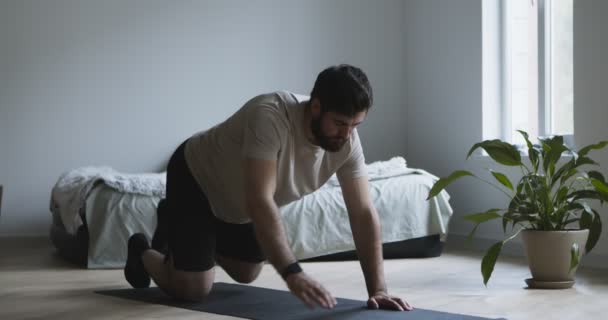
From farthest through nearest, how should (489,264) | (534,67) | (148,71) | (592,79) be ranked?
(148,71), (534,67), (592,79), (489,264)

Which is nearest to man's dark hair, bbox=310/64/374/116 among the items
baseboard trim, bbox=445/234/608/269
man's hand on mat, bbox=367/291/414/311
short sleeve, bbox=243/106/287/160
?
short sleeve, bbox=243/106/287/160

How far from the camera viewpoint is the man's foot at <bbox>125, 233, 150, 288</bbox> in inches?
120

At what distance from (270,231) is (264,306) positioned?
24.2 inches

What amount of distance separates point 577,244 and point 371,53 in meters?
2.68

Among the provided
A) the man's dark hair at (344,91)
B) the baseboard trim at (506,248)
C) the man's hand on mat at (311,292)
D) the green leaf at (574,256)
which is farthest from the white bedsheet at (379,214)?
the man's hand on mat at (311,292)

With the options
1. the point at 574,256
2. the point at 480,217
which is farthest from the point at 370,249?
the point at 574,256

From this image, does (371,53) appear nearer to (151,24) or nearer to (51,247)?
(151,24)

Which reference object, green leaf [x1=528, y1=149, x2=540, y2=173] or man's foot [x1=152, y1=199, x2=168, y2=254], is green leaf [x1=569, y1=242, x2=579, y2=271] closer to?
green leaf [x1=528, y1=149, x2=540, y2=173]

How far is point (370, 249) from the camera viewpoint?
2463mm

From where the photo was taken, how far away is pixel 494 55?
187 inches

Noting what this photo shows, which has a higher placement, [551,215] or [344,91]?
[344,91]

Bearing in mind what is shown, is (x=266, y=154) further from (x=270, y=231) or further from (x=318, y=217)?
(x=318, y=217)

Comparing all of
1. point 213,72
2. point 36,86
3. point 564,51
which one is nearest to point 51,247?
point 36,86

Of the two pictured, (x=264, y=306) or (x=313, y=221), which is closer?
(x=264, y=306)
